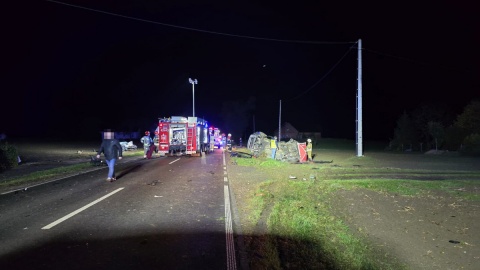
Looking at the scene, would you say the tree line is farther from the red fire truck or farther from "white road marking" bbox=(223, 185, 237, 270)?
"white road marking" bbox=(223, 185, 237, 270)

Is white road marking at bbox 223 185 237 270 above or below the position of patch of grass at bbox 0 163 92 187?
below

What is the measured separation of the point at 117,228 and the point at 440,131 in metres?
45.2

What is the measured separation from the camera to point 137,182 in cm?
1315

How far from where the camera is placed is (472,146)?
34062 mm

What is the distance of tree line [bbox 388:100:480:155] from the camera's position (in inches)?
1458

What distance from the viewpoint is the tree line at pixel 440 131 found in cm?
3703

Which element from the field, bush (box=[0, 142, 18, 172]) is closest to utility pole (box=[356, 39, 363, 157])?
the field

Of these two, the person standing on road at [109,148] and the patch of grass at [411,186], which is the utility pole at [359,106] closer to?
the patch of grass at [411,186]

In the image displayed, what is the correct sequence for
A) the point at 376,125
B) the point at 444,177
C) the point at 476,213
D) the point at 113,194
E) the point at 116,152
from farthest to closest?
the point at 376,125 → the point at 444,177 → the point at 116,152 → the point at 113,194 → the point at 476,213

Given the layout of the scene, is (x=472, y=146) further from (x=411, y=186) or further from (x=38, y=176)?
(x=38, y=176)

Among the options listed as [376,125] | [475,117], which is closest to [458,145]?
[475,117]

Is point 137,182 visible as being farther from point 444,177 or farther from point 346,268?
point 444,177

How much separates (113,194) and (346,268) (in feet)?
25.1

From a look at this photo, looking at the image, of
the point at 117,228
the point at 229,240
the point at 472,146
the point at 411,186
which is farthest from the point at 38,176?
the point at 472,146
